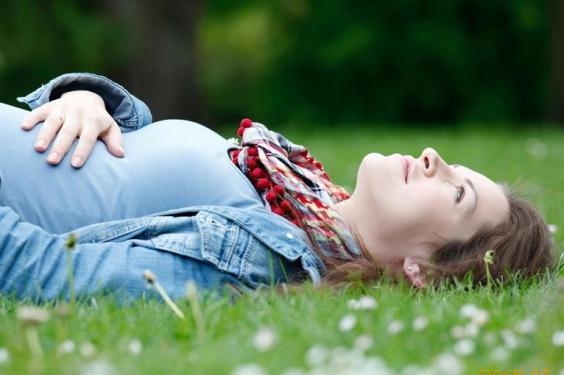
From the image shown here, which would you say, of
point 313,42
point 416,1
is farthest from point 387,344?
point 313,42

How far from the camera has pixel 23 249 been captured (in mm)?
3061

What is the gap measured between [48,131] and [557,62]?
15023mm

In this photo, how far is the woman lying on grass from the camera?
3.18 metres

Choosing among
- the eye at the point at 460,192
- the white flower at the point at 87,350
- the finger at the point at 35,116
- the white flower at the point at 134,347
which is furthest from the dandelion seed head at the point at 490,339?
the finger at the point at 35,116

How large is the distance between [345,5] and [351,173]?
1541 cm

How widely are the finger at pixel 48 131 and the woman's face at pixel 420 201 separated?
1071mm

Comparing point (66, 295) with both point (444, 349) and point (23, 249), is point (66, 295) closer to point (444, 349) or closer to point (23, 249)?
point (23, 249)

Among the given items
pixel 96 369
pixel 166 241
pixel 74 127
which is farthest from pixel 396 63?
pixel 96 369

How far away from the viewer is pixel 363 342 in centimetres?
237

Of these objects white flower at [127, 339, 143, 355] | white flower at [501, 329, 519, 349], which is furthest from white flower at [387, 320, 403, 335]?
white flower at [127, 339, 143, 355]

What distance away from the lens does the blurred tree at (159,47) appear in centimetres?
1505

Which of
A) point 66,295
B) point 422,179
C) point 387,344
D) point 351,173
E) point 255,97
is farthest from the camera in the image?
point 255,97

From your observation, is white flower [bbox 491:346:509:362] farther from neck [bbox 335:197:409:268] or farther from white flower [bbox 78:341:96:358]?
neck [bbox 335:197:409:268]

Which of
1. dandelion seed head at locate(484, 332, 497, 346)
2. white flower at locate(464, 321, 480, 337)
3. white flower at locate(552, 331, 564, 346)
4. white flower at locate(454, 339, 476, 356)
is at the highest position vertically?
white flower at locate(552, 331, 564, 346)
